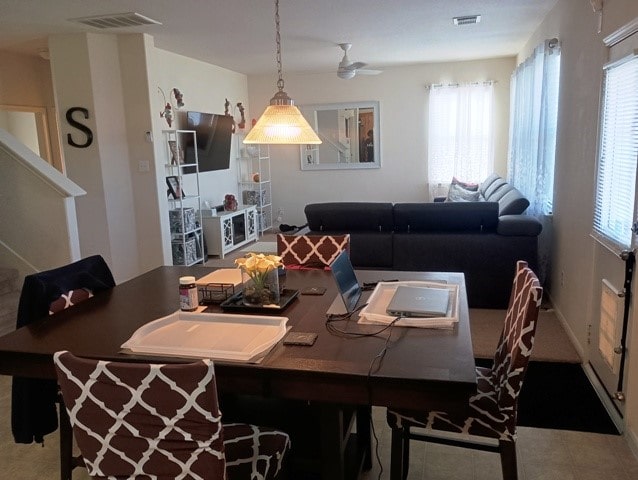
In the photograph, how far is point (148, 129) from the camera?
198 inches

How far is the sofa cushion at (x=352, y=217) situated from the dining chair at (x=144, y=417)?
117 inches

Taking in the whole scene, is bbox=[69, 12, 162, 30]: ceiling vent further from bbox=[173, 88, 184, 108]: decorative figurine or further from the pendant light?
the pendant light

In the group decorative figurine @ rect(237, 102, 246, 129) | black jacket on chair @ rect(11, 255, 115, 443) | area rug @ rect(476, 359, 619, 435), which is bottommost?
area rug @ rect(476, 359, 619, 435)

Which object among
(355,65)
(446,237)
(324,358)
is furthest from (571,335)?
(355,65)

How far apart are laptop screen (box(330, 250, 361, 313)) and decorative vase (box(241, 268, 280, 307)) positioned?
10.3 inches

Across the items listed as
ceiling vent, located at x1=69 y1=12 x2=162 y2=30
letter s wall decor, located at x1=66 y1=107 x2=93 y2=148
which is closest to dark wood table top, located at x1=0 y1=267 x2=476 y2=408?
ceiling vent, located at x1=69 y1=12 x2=162 y2=30

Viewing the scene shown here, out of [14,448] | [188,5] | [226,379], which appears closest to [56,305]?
[14,448]

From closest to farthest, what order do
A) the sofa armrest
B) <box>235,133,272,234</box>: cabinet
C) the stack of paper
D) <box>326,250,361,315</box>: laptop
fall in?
the stack of paper < <box>326,250,361,315</box>: laptop < the sofa armrest < <box>235,133,272,234</box>: cabinet

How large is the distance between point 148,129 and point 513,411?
4424mm

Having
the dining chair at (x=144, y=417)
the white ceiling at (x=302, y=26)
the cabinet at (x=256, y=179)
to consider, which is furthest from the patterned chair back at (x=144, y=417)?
the cabinet at (x=256, y=179)

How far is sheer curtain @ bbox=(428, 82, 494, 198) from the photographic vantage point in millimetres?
7402

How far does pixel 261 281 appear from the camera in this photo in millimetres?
1987

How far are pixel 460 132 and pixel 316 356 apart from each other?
6.65m

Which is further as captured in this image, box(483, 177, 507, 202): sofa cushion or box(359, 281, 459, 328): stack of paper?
box(483, 177, 507, 202): sofa cushion
